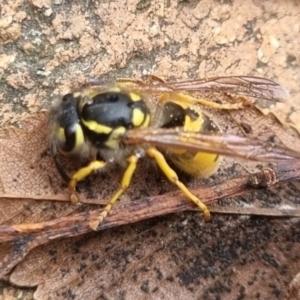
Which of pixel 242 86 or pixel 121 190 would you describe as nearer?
pixel 121 190

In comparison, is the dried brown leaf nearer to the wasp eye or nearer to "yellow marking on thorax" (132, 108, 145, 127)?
the wasp eye

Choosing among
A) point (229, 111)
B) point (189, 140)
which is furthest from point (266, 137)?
point (189, 140)

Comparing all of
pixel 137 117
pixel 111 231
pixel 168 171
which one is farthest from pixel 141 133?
pixel 111 231

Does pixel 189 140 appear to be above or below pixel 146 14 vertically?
below

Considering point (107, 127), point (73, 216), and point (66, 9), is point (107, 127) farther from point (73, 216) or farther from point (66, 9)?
point (66, 9)

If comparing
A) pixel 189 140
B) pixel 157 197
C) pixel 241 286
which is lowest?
pixel 241 286

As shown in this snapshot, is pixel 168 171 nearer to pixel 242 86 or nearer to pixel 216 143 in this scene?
pixel 216 143
